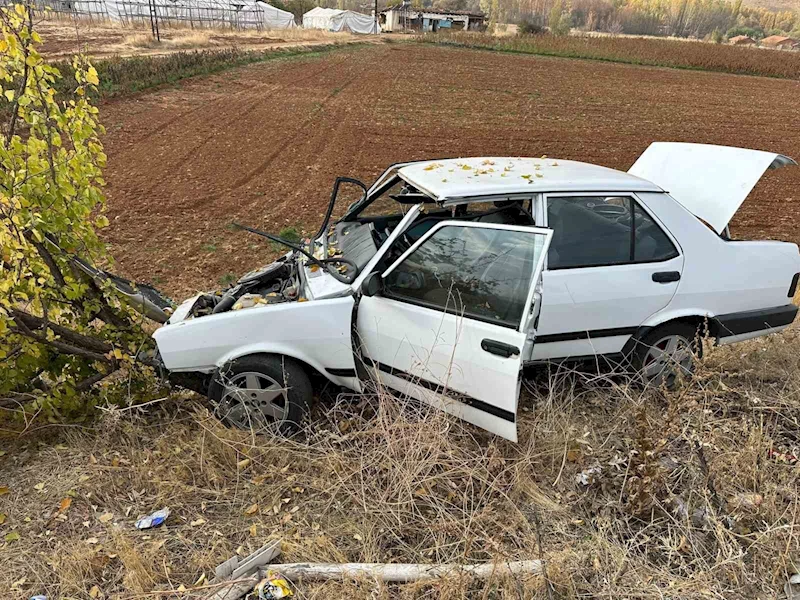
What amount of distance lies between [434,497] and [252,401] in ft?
4.32

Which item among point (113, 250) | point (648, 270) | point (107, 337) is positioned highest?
point (648, 270)

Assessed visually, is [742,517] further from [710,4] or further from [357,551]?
[710,4]

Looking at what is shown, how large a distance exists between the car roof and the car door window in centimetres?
29

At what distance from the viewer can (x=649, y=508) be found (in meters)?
2.84

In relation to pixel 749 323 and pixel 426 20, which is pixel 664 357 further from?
pixel 426 20

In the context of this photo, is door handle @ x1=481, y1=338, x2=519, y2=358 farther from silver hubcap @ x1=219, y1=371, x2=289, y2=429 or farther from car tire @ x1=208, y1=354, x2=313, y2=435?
silver hubcap @ x1=219, y1=371, x2=289, y2=429

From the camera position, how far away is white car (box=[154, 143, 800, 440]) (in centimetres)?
320

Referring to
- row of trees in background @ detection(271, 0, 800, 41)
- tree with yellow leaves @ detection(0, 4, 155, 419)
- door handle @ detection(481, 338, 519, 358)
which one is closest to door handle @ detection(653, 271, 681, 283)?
door handle @ detection(481, 338, 519, 358)

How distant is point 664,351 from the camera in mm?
3922

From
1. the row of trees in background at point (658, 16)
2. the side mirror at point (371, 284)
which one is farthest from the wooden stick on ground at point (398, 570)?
the row of trees in background at point (658, 16)

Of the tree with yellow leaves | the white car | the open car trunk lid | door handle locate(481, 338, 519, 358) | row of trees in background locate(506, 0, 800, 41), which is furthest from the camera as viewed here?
row of trees in background locate(506, 0, 800, 41)

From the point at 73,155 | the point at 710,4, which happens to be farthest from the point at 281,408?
the point at 710,4

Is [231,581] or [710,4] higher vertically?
[710,4]

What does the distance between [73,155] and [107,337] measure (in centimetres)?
130
